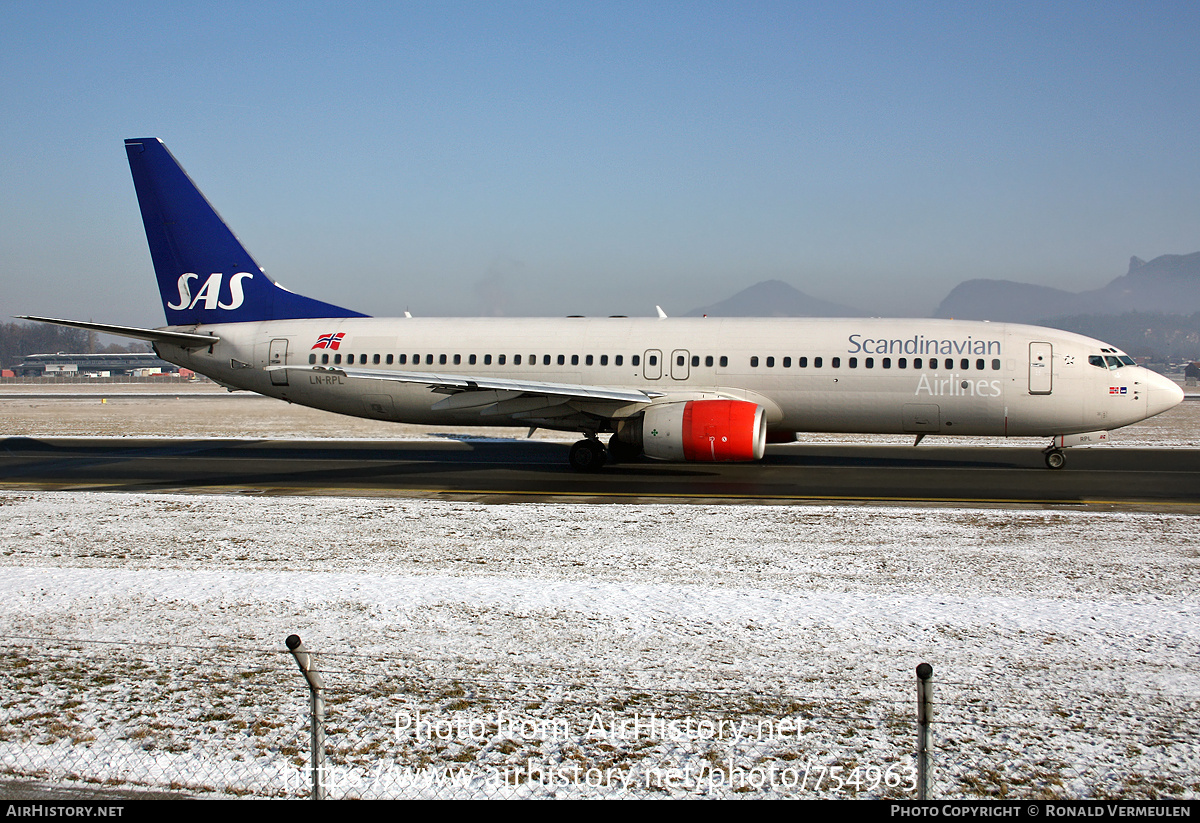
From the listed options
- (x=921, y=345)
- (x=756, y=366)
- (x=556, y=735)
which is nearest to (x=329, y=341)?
(x=756, y=366)

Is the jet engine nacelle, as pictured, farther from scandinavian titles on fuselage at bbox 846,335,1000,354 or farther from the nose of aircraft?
the nose of aircraft

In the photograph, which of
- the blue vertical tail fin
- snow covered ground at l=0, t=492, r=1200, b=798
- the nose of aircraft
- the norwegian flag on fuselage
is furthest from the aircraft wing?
the nose of aircraft

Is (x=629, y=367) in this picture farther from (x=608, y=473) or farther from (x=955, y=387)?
(x=955, y=387)

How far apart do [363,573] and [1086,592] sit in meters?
9.11

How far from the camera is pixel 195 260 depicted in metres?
25.2

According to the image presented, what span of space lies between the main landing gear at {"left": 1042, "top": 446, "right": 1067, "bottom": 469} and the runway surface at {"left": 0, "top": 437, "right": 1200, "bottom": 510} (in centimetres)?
43

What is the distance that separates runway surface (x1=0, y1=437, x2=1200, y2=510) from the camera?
58.5 feet

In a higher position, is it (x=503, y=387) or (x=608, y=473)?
(x=503, y=387)

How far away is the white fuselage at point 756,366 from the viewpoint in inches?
822

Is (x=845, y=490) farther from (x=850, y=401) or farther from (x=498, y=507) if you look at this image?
(x=498, y=507)

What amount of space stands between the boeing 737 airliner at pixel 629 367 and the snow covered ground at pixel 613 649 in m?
6.80

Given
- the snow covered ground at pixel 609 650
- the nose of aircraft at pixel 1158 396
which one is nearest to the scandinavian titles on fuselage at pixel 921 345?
the nose of aircraft at pixel 1158 396

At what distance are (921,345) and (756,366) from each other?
4205 millimetres
